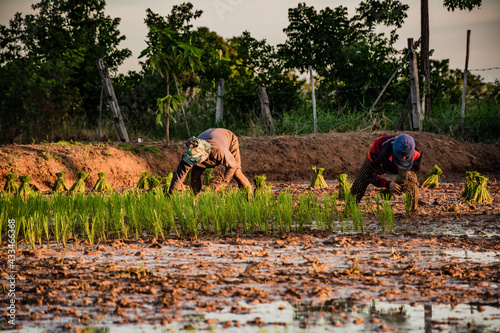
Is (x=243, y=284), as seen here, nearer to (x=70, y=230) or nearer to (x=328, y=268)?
(x=328, y=268)

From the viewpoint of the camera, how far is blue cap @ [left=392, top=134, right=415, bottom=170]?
18.1 feet

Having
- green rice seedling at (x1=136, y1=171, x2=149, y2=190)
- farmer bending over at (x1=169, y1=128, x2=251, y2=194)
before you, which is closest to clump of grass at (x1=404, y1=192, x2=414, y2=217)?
farmer bending over at (x1=169, y1=128, x2=251, y2=194)

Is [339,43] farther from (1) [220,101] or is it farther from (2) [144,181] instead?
(2) [144,181]

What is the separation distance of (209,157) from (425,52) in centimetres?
1030

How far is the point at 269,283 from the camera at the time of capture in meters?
3.50

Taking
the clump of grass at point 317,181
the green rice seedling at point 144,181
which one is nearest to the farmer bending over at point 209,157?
the green rice seedling at point 144,181

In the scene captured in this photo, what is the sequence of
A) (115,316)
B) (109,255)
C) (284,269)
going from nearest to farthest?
(115,316) < (284,269) < (109,255)

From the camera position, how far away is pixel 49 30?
15.9 m

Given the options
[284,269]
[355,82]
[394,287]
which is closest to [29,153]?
[284,269]

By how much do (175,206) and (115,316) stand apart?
2767 mm

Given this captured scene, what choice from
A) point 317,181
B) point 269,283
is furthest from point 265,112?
point 269,283

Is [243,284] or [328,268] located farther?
[328,268]

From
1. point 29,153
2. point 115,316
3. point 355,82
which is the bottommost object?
point 115,316

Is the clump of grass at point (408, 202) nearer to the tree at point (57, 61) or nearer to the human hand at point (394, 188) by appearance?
the human hand at point (394, 188)
